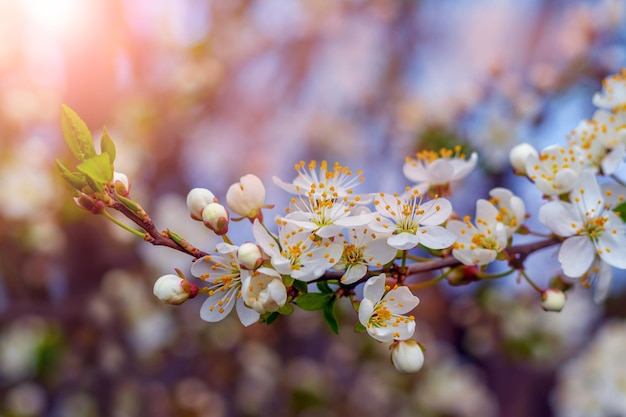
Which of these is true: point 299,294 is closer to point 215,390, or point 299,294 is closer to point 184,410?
point 184,410

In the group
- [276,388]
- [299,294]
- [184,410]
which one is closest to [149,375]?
[184,410]

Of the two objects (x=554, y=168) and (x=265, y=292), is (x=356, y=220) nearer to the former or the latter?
(x=265, y=292)

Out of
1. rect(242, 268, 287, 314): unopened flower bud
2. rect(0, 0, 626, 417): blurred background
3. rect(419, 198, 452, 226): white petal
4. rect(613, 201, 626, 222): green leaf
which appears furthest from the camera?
rect(0, 0, 626, 417): blurred background

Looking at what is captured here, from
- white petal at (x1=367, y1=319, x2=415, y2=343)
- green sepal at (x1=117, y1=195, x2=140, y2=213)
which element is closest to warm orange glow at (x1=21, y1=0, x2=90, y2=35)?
green sepal at (x1=117, y1=195, x2=140, y2=213)

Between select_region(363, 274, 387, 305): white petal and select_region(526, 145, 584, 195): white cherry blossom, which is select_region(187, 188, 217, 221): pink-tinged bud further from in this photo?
select_region(526, 145, 584, 195): white cherry blossom

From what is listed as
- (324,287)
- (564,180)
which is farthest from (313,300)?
(564,180)
